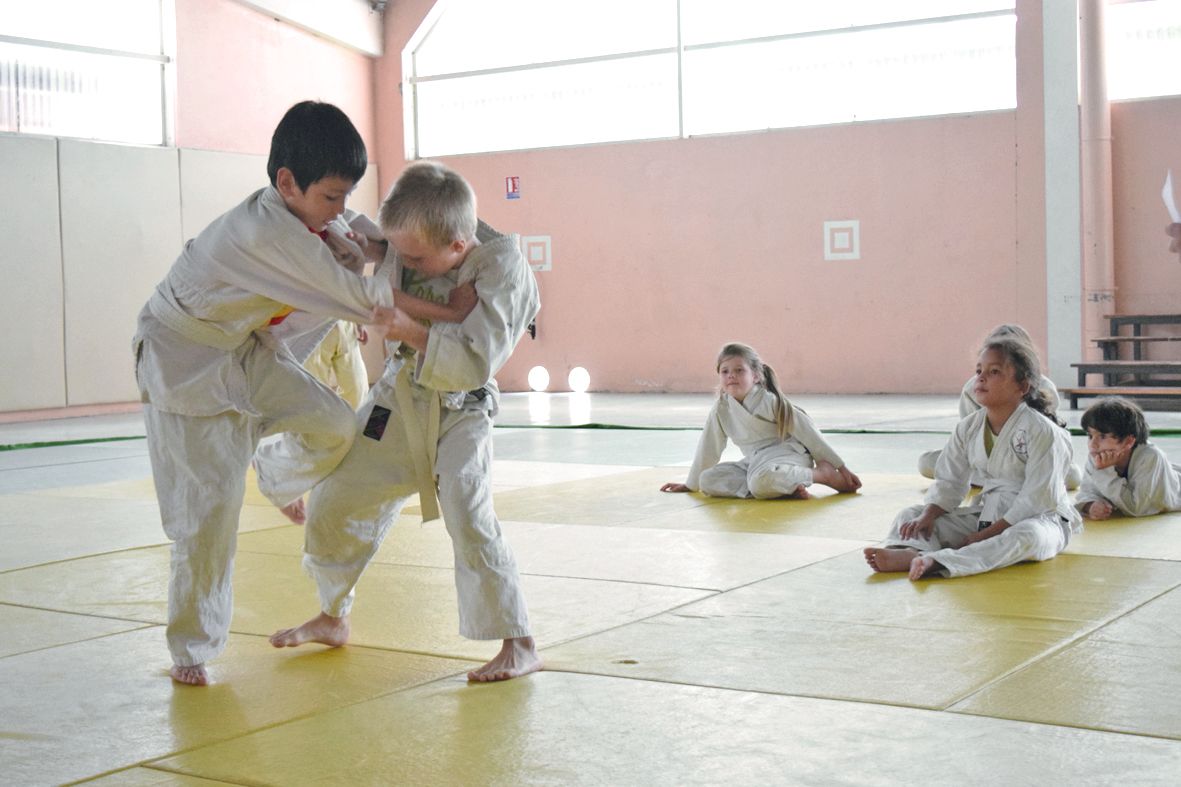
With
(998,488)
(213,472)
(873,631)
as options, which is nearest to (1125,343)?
(998,488)

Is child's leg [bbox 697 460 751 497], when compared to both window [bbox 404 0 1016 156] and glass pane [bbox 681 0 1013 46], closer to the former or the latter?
window [bbox 404 0 1016 156]

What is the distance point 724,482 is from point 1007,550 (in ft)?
6.11

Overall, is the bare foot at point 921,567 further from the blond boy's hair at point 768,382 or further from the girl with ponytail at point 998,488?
the blond boy's hair at point 768,382

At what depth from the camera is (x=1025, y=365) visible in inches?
158

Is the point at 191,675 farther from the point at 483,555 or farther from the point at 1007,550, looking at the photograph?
the point at 1007,550

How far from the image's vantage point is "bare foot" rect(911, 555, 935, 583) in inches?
144

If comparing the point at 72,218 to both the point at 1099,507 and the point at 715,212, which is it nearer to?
the point at 715,212

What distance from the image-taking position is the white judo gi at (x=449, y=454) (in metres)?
→ 2.68

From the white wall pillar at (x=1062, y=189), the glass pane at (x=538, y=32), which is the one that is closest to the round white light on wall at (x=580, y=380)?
the glass pane at (x=538, y=32)

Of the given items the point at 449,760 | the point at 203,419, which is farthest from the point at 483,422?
the point at 449,760

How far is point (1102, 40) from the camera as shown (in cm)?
1131

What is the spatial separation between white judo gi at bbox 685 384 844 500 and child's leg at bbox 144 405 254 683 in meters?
3.01

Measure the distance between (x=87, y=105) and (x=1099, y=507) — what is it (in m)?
9.95

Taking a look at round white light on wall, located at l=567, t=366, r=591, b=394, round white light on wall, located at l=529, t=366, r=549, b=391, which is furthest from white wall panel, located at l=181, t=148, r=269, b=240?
round white light on wall, located at l=567, t=366, r=591, b=394
